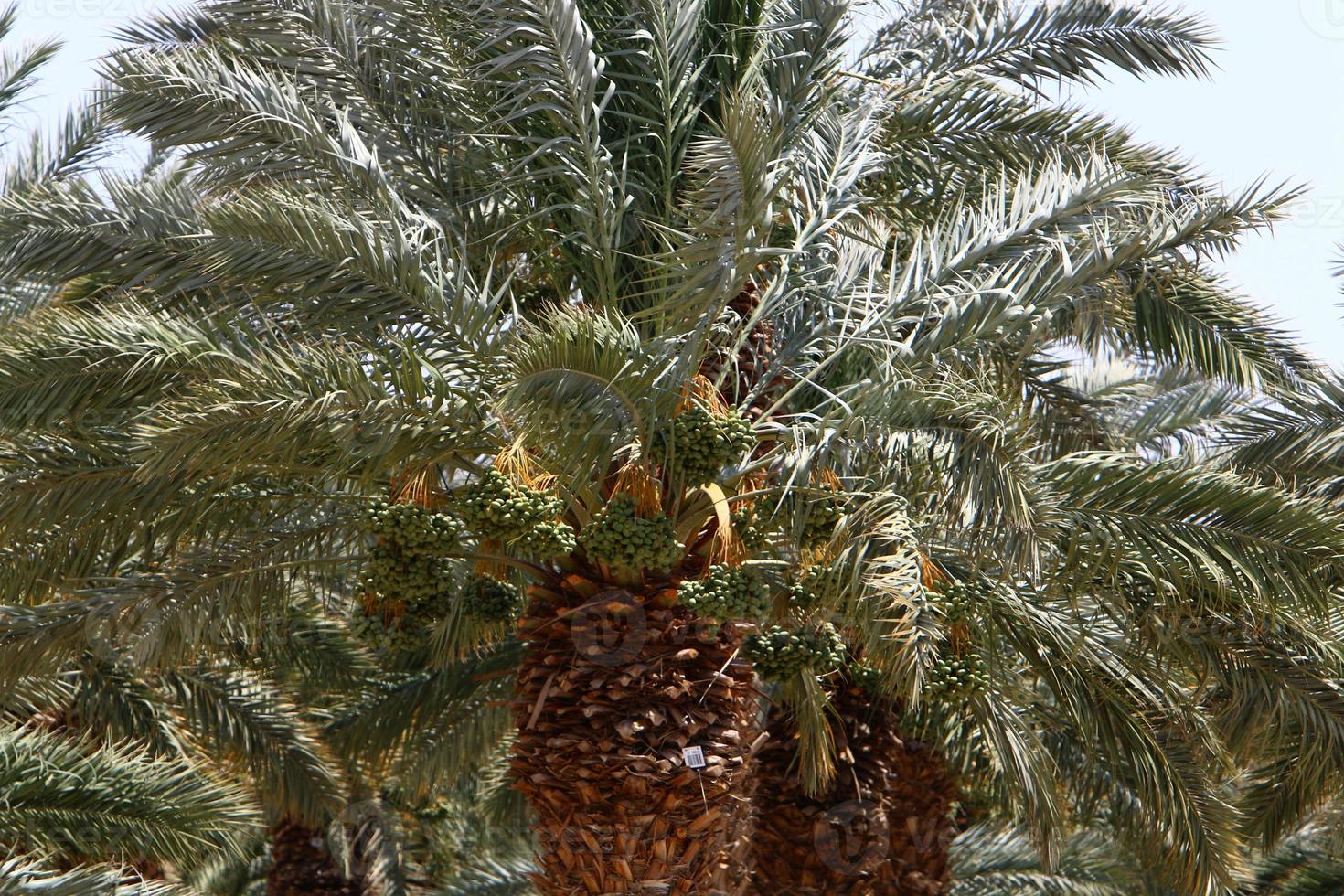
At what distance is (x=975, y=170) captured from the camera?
29.4 ft

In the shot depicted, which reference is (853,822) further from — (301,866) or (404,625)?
(301,866)

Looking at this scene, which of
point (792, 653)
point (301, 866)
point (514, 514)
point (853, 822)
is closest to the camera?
point (514, 514)

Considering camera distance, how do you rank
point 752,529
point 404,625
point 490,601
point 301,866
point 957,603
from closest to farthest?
1. point 957,603
2. point 752,529
3. point 404,625
4. point 490,601
5. point 301,866

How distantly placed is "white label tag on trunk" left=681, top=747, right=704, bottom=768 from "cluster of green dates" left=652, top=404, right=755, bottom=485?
123 cm

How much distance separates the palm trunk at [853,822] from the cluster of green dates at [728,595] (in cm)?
287

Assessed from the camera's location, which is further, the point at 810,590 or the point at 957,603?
the point at 810,590

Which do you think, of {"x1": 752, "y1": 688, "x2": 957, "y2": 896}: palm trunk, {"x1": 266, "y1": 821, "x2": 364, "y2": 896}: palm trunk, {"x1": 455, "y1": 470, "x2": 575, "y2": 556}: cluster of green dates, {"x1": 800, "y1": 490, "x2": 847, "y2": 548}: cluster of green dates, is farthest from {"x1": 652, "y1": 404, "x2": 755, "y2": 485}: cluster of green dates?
{"x1": 266, "y1": 821, "x2": 364, "y2": 896}: palm trunk

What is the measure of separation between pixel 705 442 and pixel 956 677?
1674 millimetres

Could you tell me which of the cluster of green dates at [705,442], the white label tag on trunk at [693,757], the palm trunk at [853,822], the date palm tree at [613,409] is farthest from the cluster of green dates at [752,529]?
the palm trunk at [853,822]

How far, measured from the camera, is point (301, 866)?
1285 cm

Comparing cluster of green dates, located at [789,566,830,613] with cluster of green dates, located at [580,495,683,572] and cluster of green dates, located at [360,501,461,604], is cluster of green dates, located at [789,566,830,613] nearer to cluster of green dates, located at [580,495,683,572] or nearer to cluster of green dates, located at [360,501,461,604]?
cluster of green dates, located at [580,495,683,572]

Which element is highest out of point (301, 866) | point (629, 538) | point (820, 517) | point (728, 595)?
point (820, 517)

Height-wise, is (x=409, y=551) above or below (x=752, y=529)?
below

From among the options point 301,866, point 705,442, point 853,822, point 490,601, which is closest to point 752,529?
point 705,442
